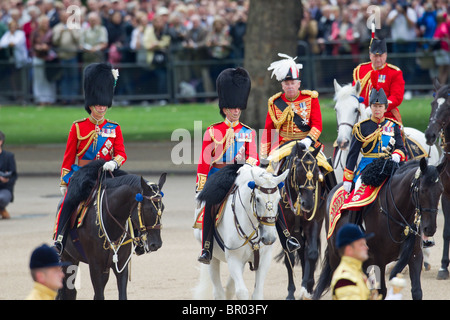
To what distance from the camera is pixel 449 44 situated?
82.6 ft

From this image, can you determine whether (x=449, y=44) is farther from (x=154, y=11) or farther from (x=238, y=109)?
(x=238, y=109)

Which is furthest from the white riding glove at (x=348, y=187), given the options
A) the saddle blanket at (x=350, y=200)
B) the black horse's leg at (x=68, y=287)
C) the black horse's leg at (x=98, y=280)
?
the black horse's leg at (x=68, y=287)

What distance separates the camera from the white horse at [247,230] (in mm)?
9008

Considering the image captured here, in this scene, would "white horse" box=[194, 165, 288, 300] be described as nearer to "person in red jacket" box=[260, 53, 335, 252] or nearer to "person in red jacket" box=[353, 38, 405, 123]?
"person in red jacket" box=[260, 53, 335, 252]

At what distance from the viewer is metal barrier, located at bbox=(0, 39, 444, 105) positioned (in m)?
25.4

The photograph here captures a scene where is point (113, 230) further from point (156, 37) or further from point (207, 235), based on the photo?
point (156, 37)

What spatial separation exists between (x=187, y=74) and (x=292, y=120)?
51.8 feet

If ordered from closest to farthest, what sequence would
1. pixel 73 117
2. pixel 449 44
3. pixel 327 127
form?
pixel 327 127 → pixel 449 44 → pixel 73 117

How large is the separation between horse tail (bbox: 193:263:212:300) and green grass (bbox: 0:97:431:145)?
449 inches

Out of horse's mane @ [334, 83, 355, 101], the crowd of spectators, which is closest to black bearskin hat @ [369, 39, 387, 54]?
horse's mane @ [334, 83, 355, 101]

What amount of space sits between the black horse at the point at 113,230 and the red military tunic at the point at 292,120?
235 cm
